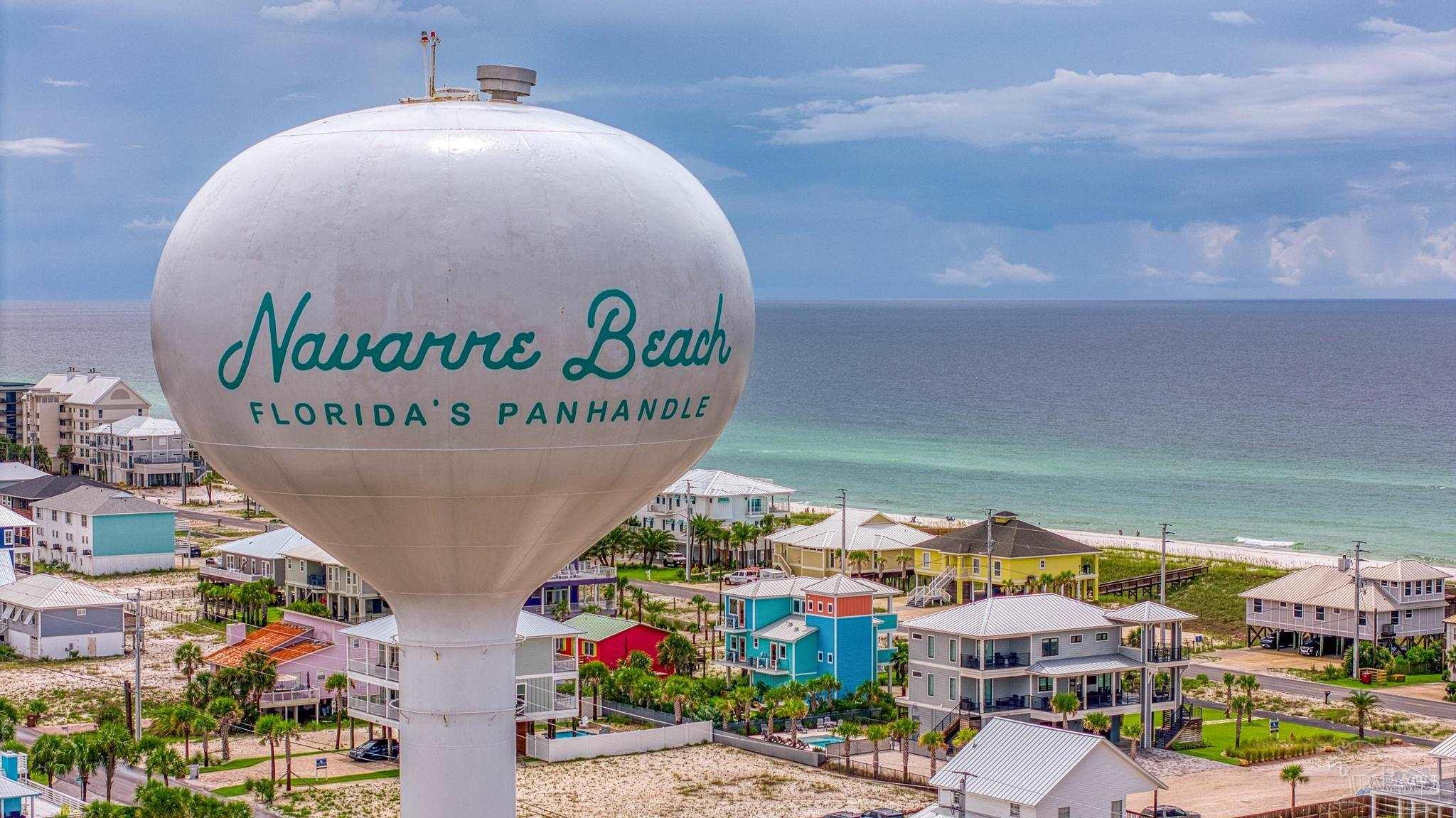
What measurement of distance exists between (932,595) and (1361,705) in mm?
29089

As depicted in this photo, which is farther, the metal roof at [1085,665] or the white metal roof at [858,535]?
the white metal roof at [858,535]

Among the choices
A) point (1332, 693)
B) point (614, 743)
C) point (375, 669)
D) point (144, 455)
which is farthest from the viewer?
point (144, 455)

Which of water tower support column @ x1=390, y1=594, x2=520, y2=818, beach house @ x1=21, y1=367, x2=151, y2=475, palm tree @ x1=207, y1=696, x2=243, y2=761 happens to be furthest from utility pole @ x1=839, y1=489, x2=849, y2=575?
beach house @ x1=21, y1=367, x2=151, y2=475

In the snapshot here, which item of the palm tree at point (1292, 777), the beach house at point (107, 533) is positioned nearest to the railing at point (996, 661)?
the palm tree at point (1292, 777)

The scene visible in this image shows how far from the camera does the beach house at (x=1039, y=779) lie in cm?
4384

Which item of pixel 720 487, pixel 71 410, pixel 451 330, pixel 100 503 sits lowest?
pixel 100 503

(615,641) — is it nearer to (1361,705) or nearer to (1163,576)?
(1163,576)

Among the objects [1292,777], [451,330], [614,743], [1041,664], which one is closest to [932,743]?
[1041,664]

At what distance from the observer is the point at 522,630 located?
193ft

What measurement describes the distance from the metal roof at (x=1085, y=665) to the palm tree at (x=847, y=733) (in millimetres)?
5536

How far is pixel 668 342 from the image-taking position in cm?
2873

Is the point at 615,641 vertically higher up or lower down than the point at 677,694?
higher up

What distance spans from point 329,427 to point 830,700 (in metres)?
38.0

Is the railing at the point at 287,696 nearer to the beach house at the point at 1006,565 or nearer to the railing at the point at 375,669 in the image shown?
the railing at the point at 375,669
